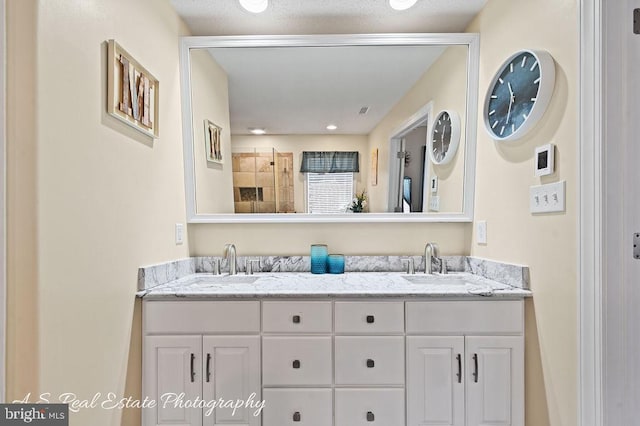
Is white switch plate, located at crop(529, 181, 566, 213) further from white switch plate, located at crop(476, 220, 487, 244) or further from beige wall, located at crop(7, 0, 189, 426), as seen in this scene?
beige wall, located at crop(7, 0, 189, 426)

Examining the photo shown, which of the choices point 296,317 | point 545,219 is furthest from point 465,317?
point 296,317

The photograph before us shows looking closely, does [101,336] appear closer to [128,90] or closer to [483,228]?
[128,90]

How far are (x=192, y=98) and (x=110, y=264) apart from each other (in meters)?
1.17

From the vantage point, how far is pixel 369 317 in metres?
1.65

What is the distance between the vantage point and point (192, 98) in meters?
2.16

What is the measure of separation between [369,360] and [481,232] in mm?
1006

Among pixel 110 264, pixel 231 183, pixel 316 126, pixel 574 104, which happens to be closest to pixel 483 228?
pixel 574 104

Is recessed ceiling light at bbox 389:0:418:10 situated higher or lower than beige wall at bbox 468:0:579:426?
higher

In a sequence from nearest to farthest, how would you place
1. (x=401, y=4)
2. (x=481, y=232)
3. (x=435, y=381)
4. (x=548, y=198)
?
1. (x=548, y=198)
2. (x=435, y=381)
3. (x=401, y=4)
4. (x=481, y=232)

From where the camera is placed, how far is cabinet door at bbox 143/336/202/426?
163 cm

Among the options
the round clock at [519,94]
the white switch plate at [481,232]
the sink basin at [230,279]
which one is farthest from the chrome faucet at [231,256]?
the round clock at [519,94]

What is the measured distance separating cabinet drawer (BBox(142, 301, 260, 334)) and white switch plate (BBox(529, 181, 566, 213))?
1326 mm

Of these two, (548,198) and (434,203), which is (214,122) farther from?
(548,198)

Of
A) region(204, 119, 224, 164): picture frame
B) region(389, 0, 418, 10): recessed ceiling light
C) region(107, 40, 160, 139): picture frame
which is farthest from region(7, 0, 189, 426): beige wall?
region(389, 0, 418, 10): recessed ceiling light
